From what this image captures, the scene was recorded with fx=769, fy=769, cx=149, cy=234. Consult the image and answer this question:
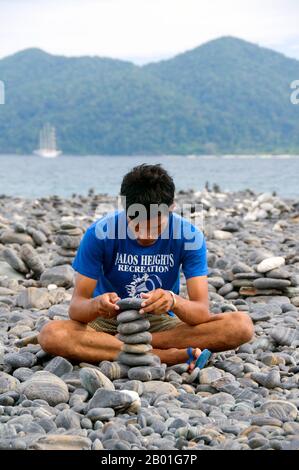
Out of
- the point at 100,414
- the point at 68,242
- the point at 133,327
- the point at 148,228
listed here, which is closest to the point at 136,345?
the point at 133,327

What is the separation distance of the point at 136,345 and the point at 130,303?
12.7 inches

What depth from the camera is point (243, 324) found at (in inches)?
184

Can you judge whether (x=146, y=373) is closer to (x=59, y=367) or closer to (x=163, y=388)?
(x=163, y=388)

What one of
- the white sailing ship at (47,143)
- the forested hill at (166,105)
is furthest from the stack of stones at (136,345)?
the white sailing ship at (47,143)

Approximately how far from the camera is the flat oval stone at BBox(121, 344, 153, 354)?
4523mm

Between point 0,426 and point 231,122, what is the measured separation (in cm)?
6976

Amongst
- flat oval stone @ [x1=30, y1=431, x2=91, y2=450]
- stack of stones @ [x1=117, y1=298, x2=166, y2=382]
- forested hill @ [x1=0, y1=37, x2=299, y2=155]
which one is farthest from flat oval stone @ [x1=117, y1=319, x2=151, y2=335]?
forested hill @ [x1=0, y1=37, x2=299, y2=155]

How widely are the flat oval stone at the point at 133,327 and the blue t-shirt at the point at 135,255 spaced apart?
25cm

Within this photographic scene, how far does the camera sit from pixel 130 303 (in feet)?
14.3

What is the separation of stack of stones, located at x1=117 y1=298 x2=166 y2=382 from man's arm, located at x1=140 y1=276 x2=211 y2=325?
116 mm

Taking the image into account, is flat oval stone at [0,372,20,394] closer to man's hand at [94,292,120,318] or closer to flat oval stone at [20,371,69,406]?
flat oval stone at [20,371,69,406]

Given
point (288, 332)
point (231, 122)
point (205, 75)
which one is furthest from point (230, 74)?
point (288, 332)

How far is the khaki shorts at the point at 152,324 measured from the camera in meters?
4.83
